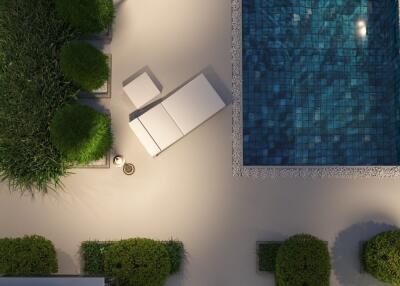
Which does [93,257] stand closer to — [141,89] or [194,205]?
[194,205]

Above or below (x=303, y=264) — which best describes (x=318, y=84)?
above

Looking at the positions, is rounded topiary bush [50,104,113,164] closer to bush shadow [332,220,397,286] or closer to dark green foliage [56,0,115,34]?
dark green foliage [56,0,115,34]

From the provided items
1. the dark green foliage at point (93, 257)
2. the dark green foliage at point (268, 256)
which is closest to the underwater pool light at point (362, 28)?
the dark green foliage at point (268, 256)

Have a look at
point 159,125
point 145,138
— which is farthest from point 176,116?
point 145,138

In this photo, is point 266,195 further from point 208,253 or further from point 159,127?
point 159,127

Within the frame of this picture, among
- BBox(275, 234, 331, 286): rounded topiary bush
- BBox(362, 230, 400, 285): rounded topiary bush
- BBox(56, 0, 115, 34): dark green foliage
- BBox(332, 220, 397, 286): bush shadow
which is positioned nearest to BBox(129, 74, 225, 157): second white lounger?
BBox(56, 0, 115, 34): dark green foliage

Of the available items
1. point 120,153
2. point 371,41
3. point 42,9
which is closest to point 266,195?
point 120,153

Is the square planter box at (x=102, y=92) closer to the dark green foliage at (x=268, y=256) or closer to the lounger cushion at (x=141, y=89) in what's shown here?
the lounger cushion at (x=141, y=89)
